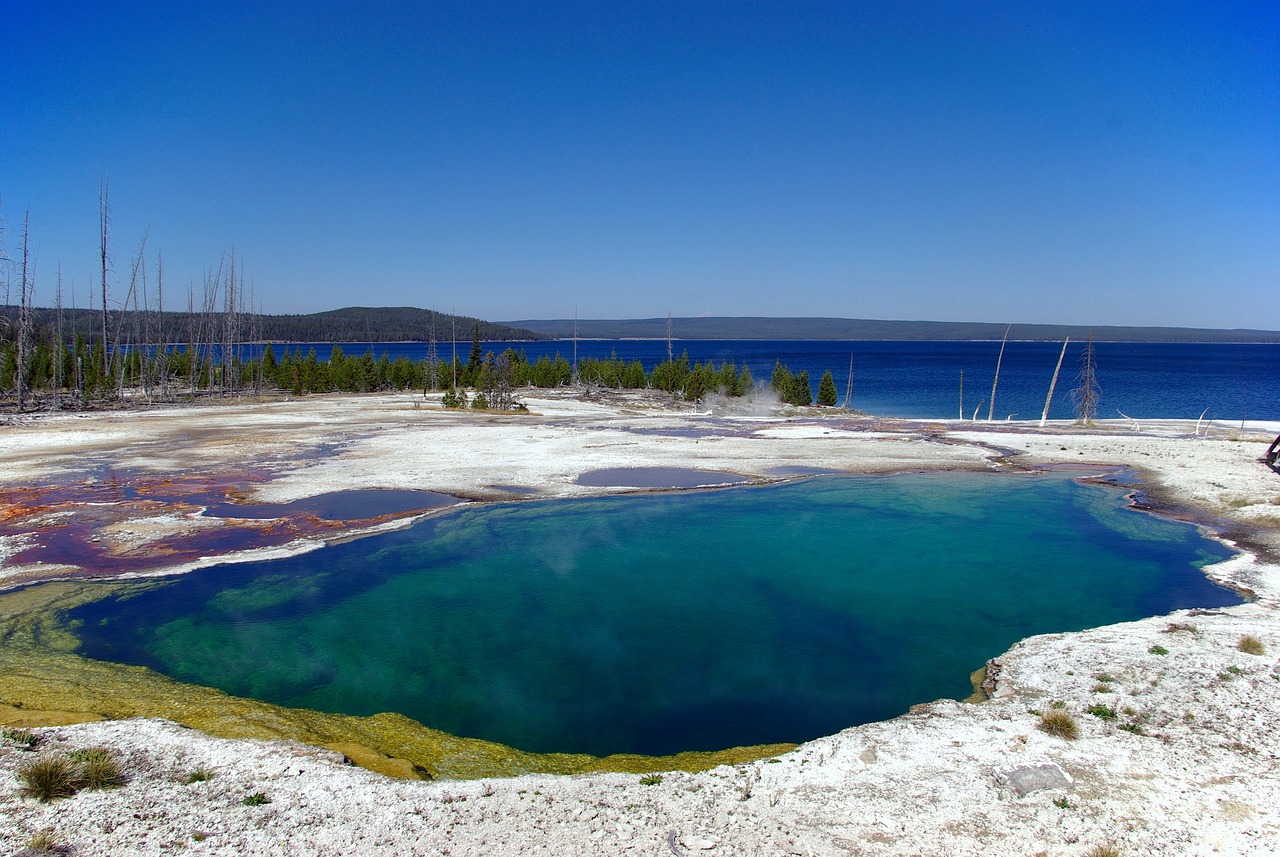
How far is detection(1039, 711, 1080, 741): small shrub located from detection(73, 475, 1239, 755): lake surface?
2.13 metres

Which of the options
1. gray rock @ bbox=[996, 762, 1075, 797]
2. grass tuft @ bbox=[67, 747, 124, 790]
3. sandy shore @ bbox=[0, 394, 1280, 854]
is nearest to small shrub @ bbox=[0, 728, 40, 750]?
sandy shore @ bbox=[0, 394, 1280, 854]

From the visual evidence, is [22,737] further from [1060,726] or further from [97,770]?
[1060,726]

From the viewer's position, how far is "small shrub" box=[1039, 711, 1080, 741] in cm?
1130

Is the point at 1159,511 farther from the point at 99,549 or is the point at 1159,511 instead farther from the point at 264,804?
the point at 99,549

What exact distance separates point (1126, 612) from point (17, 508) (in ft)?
111

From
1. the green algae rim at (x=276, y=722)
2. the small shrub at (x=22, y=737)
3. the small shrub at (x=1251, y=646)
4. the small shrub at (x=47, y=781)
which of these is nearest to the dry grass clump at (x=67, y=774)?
the small shrub at (x=47, y=781)

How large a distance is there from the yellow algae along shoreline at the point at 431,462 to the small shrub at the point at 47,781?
233 centimetres

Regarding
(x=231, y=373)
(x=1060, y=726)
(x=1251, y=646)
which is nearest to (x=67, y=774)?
(x=1060, y=726)

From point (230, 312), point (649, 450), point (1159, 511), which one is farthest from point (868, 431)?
point (230, 312)

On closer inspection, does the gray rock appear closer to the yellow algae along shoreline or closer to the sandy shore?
the sandy shore

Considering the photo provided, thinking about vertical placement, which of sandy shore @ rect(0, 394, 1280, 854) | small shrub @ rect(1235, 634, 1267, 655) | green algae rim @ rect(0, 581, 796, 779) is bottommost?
green algae rim @ rect(0, 581, 796, 779)

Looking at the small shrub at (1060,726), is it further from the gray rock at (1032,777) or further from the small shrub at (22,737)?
the small shrub at (22,737)

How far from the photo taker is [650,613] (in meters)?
18.3

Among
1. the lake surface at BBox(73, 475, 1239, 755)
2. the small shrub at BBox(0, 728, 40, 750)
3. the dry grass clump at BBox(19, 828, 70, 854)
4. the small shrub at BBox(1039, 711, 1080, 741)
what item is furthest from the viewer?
the lake surface at BBox(73, 475, 1239, 755)
